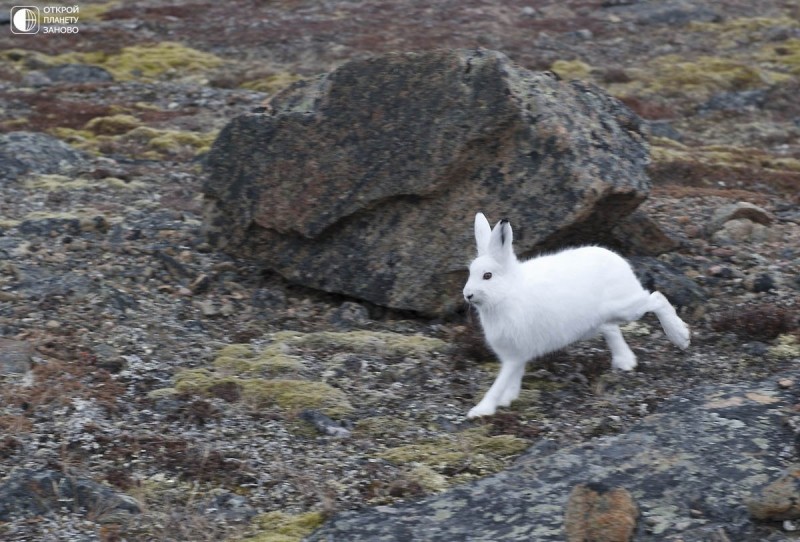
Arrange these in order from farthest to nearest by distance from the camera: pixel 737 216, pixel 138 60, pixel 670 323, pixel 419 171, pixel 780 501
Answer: pixel 138 60, pixel 737 216, pixel 419 171, pixel 670 323, pixel 780 501

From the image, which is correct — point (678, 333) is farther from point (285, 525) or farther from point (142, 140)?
point (142, 140)

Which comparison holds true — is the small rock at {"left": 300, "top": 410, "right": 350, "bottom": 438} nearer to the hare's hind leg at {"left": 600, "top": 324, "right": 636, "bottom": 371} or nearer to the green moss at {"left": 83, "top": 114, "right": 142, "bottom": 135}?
the hare's hind leg at {"left": 600, "top": 324, "right": 636, "bottom": 371}

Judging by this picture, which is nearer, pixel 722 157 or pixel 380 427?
pixel 380 427

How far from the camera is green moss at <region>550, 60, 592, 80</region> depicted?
35.0 m

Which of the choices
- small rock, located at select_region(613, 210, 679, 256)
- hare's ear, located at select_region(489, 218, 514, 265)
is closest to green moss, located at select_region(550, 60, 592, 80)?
small rock, located at select_region(613, 210, 679, 256)

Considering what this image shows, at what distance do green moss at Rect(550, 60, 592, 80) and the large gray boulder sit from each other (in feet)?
70.6

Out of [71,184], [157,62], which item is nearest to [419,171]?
[71,184]

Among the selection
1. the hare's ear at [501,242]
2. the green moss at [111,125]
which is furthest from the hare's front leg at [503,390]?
the green moss at [111,125]

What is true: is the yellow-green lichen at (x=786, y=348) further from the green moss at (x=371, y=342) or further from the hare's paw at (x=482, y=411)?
the green moss at (x=371, y=342)

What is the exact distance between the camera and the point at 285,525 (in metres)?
8.54

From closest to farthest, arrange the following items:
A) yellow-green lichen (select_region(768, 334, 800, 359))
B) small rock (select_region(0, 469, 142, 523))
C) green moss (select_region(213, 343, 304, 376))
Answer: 1. small rock (select_region(0, 469, 142, 523))
2. yellow-green lichen (select_region(768, 334, 800, 359))
3. green moss (select_region(213, 343, 304, 376))

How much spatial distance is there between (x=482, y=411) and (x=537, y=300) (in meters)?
1.17

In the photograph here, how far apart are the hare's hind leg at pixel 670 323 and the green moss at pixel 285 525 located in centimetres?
449

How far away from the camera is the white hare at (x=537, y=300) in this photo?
10.4m
